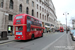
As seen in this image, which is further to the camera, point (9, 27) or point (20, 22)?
point (9, 27)

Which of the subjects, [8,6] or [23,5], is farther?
Result: [23,5]

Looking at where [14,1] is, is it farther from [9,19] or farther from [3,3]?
[9,19]

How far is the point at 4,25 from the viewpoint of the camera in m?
18.4

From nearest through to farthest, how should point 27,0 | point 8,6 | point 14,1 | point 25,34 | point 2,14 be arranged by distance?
point 25,34 → point 2,14 → point 8,6 → point 14,1 → point 27,0

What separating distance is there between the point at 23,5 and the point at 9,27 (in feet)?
28.7

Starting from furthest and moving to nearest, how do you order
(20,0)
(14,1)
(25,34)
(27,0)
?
1. (27,0)
2. (20,0)
3. (14,1)
4. (25,34)

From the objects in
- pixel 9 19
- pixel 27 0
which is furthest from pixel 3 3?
pixel 27 0

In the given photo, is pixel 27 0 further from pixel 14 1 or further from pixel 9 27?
pixel 9 27

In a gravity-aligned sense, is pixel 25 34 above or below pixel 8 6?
below

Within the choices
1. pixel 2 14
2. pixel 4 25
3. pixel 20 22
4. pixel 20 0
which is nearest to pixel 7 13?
pixel 2 14

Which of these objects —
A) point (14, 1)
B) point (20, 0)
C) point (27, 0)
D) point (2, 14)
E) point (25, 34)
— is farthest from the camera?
point (27, 0)

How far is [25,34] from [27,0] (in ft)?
63.3

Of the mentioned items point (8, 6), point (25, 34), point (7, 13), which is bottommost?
point (25, 34)

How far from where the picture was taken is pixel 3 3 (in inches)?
736
